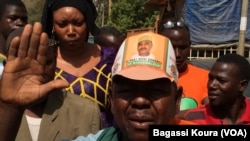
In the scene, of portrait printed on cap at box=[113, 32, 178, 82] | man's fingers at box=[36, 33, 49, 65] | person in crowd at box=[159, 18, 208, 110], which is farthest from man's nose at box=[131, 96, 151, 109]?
person in crowd at box=[159, 18, 208, 110]

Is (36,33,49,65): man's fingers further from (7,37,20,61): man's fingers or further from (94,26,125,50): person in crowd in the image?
(94,26,125,50): person in crowd

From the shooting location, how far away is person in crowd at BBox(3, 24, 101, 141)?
9.33 ft

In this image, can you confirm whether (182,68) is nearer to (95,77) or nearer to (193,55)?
(95,77)

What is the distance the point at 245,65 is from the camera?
3807mm

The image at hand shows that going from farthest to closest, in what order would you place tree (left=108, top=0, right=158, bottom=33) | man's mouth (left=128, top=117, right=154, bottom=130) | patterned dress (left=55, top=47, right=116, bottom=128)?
tree (left=108, top=0, right=158, bottom=33) < patterned dress (left=55, top=47, right=116, bottom=128) < man's mouth (left=128, top=117, right=154, bottom=130)

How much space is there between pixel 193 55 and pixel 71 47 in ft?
36.2

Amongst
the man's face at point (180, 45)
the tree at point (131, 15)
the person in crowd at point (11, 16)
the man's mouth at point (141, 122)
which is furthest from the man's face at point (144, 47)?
the tree at point (131, 15)

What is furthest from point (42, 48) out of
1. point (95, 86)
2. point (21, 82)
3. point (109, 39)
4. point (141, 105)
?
point (109, 39)

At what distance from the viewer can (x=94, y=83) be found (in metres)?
3.51

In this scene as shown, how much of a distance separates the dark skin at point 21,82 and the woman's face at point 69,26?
1291 millimetres

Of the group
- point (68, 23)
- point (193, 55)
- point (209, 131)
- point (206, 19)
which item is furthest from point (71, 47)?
point (193, 55)

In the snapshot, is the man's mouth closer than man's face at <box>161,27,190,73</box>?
Yes

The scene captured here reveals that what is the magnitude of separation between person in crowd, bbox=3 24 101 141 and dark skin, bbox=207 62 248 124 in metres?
0.94

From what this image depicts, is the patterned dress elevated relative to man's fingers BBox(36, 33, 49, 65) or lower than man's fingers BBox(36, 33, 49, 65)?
lower
